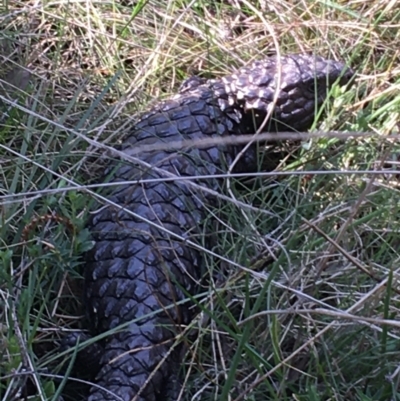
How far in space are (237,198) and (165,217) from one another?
0.68 feet

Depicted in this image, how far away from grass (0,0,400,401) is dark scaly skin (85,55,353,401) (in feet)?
0.19

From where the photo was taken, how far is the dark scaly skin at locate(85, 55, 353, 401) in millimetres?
1757

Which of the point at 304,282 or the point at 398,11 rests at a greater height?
the point at 398,11

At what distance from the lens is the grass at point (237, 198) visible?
1654 millimetres

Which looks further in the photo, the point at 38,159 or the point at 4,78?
the point at 4,78

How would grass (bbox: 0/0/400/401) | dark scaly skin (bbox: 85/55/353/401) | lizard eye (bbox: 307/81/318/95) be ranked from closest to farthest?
1. grass (bbox: 0/0/400/401)
2. dark scaly skin (bbox: 85/55/353/401)
3. lizard eye (bbox: 307/81/318/95)

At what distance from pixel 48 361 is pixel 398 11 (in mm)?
1498

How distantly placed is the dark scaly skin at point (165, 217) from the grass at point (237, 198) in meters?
0.06

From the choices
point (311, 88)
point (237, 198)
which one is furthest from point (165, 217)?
point (311, 88)

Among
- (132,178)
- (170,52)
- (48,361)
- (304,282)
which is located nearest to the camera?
(48,361)

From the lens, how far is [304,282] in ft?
6.15

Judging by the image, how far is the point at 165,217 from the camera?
1.98 meters

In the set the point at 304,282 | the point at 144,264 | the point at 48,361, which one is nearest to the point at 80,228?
the point at 144,264

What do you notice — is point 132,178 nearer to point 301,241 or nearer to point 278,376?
point 301,241
